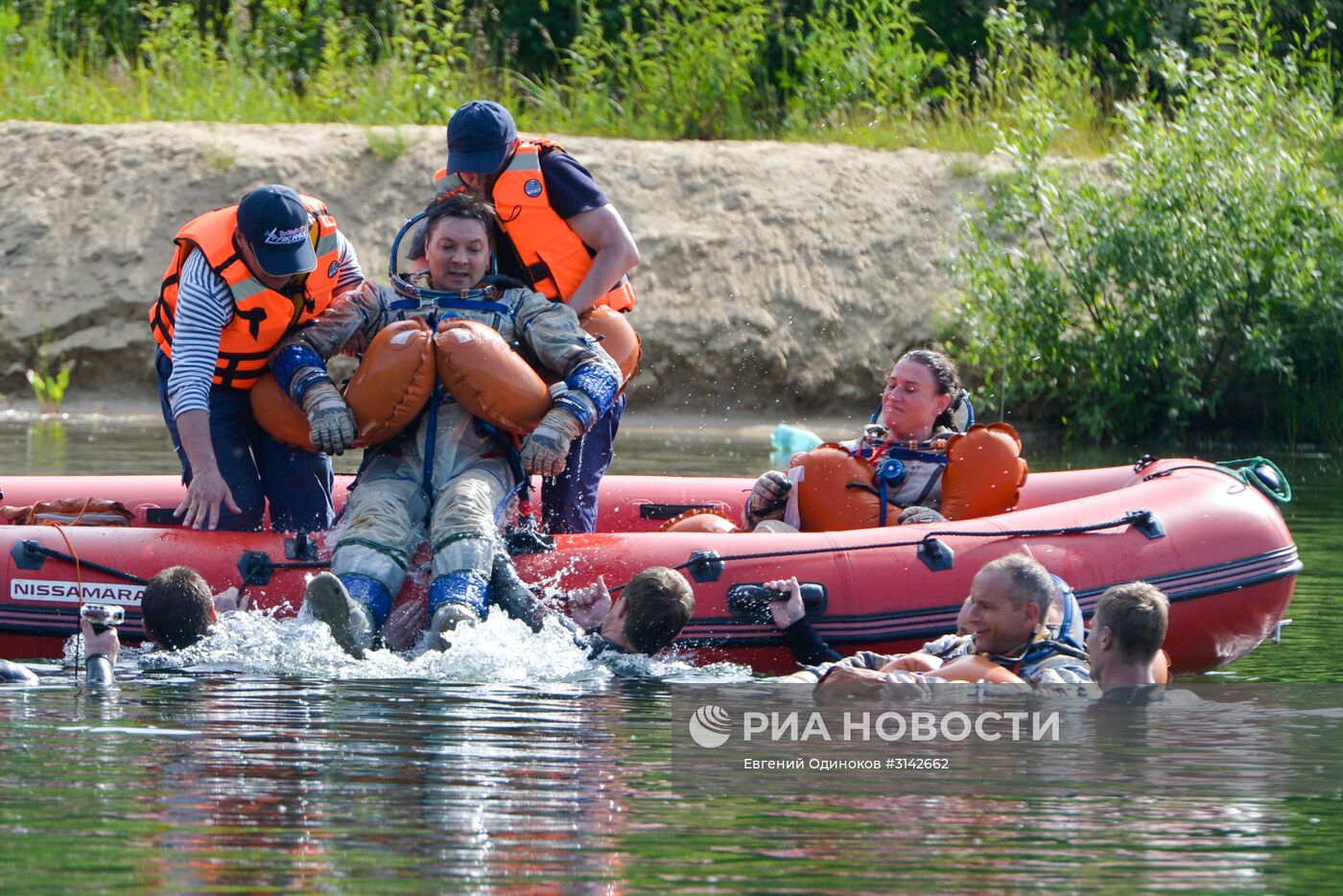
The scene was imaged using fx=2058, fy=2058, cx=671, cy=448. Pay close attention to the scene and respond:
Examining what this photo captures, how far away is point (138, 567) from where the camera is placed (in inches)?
222

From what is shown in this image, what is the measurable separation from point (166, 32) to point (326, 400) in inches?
412

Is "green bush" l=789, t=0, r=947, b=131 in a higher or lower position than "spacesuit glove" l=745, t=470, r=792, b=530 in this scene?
higher

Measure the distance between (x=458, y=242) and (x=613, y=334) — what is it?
0.72 meters

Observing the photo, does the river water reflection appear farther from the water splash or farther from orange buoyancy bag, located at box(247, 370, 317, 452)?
orange buoyancy bag, located at box(247, 370, 317, 452)

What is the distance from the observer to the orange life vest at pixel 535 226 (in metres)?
6.13

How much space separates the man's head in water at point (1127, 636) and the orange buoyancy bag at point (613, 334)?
2013mm

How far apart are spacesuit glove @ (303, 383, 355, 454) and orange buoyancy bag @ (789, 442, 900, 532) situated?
1.42 metres

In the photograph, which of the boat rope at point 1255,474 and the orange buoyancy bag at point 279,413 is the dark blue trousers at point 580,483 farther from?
the boat rope at point 1255,474

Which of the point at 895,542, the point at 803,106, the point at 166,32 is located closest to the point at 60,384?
the point at 166,32

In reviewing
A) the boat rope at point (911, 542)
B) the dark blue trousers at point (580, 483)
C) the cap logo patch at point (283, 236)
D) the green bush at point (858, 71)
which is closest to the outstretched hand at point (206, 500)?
the cap logo patch at point (283, 236)

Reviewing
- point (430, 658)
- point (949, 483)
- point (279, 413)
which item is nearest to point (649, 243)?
point (949, 483)

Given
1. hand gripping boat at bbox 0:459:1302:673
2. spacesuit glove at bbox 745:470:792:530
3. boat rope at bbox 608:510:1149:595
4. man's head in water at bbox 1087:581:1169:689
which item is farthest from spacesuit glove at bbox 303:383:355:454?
man's head in water at bbox 1087:581:1169:689

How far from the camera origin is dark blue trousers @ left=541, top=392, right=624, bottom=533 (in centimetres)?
614

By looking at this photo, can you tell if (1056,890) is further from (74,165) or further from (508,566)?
(74,165)
